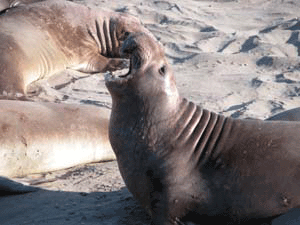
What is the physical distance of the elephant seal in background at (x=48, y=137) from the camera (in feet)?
15.1

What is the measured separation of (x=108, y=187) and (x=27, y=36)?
11.3 feet

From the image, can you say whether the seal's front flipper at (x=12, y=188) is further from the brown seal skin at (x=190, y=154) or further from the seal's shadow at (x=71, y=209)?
the brown seal skin at (x=190, y=154)

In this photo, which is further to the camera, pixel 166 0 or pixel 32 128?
pixel 166 0

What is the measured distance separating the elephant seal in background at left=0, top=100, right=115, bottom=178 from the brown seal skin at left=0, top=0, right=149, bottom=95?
117 centimetres

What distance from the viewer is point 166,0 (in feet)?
32.1

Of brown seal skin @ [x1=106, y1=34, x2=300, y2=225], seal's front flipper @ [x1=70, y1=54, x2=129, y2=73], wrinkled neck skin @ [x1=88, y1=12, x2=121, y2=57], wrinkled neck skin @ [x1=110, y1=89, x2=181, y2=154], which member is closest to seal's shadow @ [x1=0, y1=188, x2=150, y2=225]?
brown seal skin @ [x1=106, y1=34, x2=300, y2=225]

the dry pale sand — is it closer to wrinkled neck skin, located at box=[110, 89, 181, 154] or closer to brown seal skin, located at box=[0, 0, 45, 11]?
wrinkled neck skin, located at box=[110, 89, 181, 154]

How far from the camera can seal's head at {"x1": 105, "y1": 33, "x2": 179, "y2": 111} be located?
11.1ft

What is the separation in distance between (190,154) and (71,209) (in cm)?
85

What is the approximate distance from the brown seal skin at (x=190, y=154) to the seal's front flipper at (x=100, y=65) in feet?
13.6

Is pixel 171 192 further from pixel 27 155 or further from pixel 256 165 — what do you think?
pixel 27 155

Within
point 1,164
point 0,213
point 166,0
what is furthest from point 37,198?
point 166,0

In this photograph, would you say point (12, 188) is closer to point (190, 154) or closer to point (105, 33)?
point (190, 154)

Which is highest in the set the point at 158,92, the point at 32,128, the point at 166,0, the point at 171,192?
the point at 158,92
